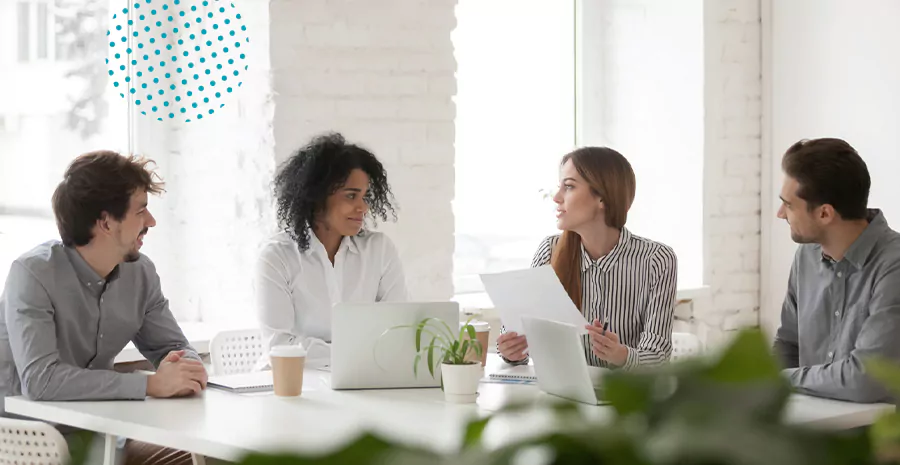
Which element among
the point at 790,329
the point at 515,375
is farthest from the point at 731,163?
the point at 515,375

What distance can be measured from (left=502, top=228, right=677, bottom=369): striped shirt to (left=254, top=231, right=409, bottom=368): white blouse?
55cm

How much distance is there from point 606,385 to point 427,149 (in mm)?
3295

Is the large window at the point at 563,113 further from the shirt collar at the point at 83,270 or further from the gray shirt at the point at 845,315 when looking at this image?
the shirt collar at the point at 83,270

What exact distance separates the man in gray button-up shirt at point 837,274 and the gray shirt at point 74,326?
143 centimetres

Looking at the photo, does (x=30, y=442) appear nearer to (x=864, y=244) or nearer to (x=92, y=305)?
(x=92, y=305)

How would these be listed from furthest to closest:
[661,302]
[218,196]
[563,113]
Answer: [563,113] → [218,196] → [661,302]

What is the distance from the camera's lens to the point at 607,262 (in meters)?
2.86

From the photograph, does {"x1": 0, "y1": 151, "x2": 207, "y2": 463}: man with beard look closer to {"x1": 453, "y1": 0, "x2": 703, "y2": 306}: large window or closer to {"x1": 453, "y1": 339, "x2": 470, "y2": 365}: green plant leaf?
{"x1": 453, "y1": 339, "x2": 470, "y2": 365}: green plant leaf

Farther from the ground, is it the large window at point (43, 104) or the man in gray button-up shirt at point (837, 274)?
the large window at point (43, 104)

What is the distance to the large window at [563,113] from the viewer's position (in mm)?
4227

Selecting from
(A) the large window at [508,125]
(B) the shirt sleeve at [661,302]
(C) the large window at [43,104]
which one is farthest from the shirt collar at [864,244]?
(C) the large window at [43,104]

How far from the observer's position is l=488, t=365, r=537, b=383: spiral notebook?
2521 millimetres

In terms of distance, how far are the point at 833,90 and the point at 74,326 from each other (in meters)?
2.96

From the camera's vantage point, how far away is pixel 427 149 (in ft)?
11.8
